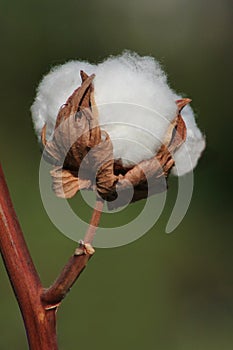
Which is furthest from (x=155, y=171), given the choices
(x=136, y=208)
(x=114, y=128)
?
(x=136, y=208)

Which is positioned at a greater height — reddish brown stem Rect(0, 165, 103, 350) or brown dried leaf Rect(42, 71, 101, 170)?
brown dried leaf Rect(42, 71, 101, 170)

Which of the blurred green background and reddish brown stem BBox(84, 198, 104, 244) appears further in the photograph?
the blurred green background

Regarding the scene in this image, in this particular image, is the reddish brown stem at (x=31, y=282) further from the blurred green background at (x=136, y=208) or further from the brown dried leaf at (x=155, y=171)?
the blurred green background at (x=136, y=208)

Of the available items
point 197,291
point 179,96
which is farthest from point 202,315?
point 179,96

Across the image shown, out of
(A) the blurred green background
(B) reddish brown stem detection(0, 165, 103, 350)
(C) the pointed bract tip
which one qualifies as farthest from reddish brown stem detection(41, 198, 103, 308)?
(A) the blurred green background

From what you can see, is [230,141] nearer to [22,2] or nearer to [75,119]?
[22,2]

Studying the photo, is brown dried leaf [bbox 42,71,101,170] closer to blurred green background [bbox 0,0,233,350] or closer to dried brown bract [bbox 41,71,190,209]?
dried brown bract [bbox 41,71,190,209]

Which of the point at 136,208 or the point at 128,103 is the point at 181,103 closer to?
the point at 128,103
